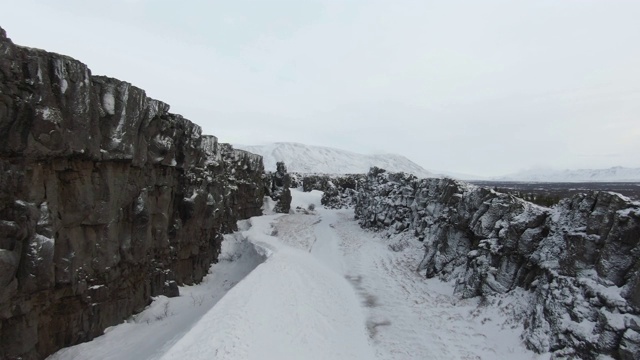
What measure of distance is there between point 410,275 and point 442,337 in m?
9.50

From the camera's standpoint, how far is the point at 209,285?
92.0ft

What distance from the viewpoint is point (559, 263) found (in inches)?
576

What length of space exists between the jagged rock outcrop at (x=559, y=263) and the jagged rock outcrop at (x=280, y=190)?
40.7 meters

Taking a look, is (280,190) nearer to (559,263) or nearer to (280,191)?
(280,191)

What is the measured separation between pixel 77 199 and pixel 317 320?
37.4ft

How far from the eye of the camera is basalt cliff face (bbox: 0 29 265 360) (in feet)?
40.0

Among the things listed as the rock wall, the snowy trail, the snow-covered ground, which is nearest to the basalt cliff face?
the snow-covered ground

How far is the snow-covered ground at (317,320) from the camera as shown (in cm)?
1449

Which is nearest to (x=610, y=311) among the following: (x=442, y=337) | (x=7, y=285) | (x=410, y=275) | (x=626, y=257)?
(x=626, y=257)

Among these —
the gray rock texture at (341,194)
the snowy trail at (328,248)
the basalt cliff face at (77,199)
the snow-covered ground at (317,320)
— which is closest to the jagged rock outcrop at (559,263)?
the snow-covered ground at (317,320)

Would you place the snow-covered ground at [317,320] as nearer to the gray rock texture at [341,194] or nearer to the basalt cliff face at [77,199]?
the basalt cliff face at [77,199]

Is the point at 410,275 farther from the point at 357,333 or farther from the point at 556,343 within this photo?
the point at 556,343

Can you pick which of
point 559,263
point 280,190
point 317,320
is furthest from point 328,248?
point 280,190

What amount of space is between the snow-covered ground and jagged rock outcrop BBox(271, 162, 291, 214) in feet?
115
